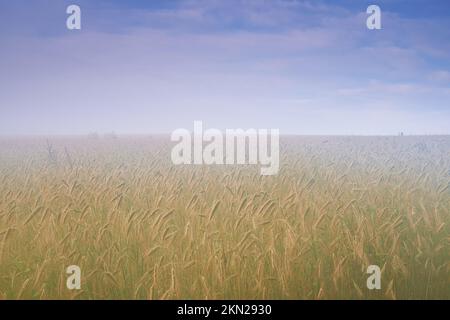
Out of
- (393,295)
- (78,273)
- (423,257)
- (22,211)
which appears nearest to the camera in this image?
(393,295)

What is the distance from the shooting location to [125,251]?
2994 millimetres

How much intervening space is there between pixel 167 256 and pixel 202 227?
0.52 m

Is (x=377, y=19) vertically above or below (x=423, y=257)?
above

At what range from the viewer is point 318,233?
3.19 metres

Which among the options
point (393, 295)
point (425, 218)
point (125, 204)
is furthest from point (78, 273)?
point (425, 218)

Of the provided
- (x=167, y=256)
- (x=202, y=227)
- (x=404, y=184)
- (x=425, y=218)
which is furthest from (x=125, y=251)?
(x=404, y=184)
